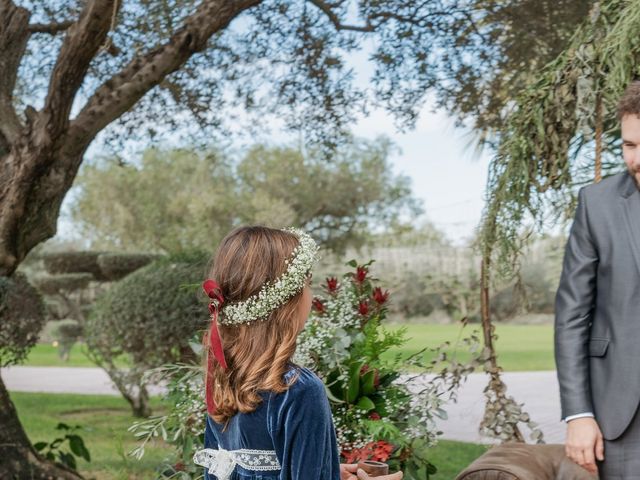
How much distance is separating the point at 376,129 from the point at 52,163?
66.7 ft

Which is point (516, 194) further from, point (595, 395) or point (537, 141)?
point (595, 395)

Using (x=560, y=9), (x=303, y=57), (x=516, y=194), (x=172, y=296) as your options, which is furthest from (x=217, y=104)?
(x=516, y=194)

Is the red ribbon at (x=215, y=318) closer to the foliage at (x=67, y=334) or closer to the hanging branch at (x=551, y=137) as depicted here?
the hanging branch at (x=551, y=137)

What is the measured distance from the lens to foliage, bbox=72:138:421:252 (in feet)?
76.2

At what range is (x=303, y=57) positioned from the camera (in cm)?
651

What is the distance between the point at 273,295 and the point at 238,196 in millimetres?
22598

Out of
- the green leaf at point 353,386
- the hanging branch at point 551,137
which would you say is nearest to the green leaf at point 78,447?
the hanging branch at point 551,137

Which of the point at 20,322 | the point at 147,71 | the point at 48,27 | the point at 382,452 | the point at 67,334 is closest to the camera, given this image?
the point at 382,452

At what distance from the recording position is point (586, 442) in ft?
7.68

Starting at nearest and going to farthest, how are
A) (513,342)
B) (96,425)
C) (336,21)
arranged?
(336,21) < (96,425) < (513,342)

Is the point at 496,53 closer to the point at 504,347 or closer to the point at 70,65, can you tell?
the point at 70,65

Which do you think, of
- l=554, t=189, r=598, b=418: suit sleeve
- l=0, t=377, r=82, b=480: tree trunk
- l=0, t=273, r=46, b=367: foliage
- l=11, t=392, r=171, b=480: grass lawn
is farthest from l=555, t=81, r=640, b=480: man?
l=0, t=273, r=46, b=367: foliage

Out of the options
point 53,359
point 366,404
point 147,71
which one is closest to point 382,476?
point 366,404

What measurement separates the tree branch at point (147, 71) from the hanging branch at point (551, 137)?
175 cm
